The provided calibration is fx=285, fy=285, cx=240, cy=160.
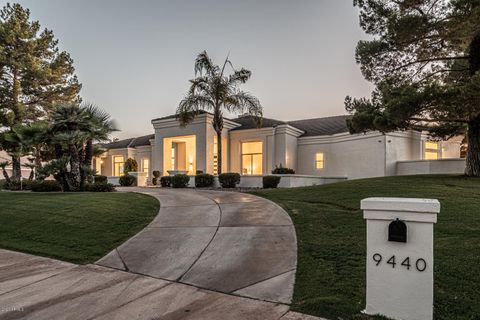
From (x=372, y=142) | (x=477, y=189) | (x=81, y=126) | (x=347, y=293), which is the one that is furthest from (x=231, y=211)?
(x=372, y=142)

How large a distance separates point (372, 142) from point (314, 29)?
786 cm

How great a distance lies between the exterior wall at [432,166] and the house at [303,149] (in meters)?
0.05

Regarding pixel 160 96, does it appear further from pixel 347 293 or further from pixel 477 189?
pixel 347 293

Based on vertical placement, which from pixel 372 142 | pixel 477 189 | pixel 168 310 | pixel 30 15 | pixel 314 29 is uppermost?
pixel 30 15

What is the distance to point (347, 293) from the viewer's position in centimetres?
341

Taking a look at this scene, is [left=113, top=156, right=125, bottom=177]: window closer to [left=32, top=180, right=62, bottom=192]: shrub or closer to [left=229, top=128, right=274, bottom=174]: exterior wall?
[left=229, top=128, right=274, bottom=174]: exterior wall

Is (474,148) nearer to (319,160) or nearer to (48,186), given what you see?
(319,160)

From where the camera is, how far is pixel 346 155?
64.3 ft

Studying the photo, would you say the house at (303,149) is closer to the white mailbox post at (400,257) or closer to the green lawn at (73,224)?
the green lawn at (73,224)

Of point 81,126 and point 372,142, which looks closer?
point 81,126

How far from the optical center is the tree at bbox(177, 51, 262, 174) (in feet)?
55.7

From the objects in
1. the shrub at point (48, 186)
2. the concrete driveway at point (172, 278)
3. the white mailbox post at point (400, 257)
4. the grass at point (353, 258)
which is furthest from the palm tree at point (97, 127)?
the white mailbox post at point (400, 257)

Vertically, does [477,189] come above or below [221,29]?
below

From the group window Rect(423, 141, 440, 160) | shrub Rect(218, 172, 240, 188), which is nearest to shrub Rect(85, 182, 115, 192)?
shrub Rect(218, 172, 240, 188)
